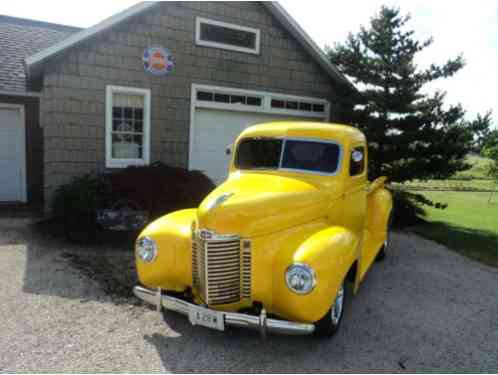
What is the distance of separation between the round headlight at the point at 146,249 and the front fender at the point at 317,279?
128 cm

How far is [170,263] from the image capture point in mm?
3877

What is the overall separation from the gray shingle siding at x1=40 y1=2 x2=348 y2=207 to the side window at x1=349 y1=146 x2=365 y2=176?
4.66m

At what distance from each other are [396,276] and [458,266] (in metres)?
1.41

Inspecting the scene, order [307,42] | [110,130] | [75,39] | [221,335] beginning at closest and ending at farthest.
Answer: [221,335] → [75,39] → [110,130] → [307,42]

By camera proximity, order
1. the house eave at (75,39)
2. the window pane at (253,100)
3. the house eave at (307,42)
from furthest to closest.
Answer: the window pane at (253,100), the house eave at (307,42), the house eave at (75,39)

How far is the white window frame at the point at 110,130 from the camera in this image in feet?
26.1

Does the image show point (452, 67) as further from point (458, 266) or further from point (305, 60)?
point (458, 266)

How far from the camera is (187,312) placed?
3.46 m

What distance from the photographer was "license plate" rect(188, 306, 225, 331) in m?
3.29

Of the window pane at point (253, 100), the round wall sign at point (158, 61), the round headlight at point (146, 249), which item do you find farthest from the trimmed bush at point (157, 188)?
the round headlight at point (146, 249)

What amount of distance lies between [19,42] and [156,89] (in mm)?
5498

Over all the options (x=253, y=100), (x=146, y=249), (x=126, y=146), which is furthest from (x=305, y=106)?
(x=146, y=249)

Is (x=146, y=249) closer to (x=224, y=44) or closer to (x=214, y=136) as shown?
(x=214, y=136)

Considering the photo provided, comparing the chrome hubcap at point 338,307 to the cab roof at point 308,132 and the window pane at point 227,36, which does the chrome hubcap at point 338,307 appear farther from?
the window pane at point 227,36
